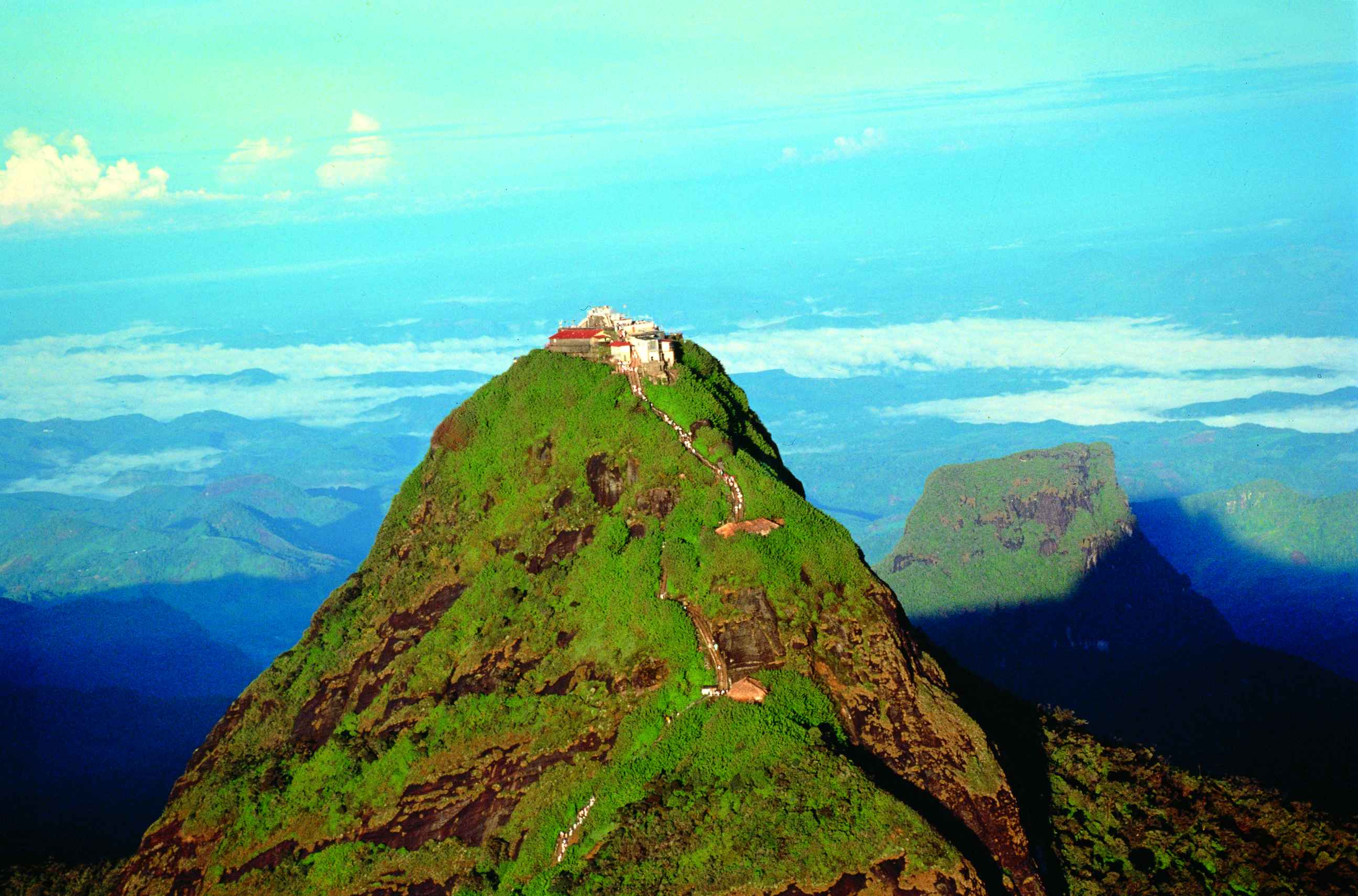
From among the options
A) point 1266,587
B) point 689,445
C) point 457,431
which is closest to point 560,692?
point 689,445

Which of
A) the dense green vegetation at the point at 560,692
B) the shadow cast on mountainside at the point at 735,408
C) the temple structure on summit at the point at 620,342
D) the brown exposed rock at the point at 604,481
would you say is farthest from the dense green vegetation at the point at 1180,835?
the temple structure on summit at the point at 620,342

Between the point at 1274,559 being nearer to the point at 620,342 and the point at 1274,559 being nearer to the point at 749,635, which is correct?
the point at 620,342

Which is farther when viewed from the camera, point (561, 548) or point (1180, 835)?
point (561, 548)

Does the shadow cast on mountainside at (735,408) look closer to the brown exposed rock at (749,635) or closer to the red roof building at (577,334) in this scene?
the red roof building at (577,334)

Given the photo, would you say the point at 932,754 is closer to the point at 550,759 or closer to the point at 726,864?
the point at 726,864

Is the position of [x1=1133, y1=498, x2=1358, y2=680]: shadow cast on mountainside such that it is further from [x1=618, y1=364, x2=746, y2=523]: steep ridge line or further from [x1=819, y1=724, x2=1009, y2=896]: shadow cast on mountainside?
[x1=819, y1=724, x2=1009, y2=896]: shadow cast on mountainside

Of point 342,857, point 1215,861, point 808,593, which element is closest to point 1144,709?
point 1215,861
